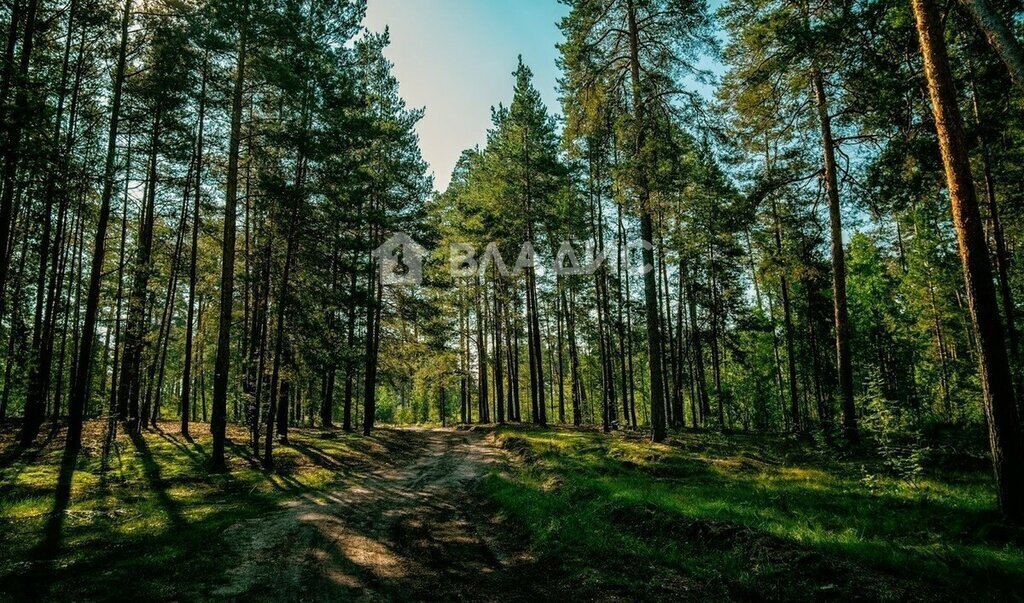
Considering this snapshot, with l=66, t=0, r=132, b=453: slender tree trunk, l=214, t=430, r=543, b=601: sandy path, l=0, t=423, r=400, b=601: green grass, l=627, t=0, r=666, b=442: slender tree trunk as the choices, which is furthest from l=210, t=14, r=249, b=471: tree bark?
l=627, t=0, r=666, b=442: slender tree trunk

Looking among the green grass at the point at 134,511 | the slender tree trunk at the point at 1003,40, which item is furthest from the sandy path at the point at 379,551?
→ the slender tree trunk at the point at 1003,40

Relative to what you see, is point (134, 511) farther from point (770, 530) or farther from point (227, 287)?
point (770, 530)

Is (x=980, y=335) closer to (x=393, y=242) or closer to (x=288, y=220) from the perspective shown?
(x=288, y=220)

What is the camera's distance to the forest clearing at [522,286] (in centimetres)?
604

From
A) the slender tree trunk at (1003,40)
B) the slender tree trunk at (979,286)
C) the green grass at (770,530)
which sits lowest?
the green grass at (770,530)

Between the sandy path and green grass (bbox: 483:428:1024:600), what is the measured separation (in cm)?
85

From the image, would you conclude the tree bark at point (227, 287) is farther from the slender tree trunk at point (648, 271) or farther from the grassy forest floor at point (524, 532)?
the slender tree trunk at point (648, 271)

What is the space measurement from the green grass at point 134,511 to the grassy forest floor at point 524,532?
0.17 feet

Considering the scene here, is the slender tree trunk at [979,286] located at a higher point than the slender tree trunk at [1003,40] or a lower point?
lower

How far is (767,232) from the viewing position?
20469 mm

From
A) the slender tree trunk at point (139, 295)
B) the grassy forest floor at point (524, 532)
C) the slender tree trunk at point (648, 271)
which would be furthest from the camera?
the slender tree trunk at point (139, 295)

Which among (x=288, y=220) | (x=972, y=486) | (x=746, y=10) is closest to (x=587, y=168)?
(x=746, y=10)

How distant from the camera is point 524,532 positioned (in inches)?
316

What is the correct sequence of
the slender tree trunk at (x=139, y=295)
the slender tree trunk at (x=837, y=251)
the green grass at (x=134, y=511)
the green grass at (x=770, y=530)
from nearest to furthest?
1. the green grass at (x=770, y=530)
2. the green grass at (x=134, y=511)
3. the slender tree trunk at (x=837, y=251)
4. the slender tree trunk at (x=139, y=295)
